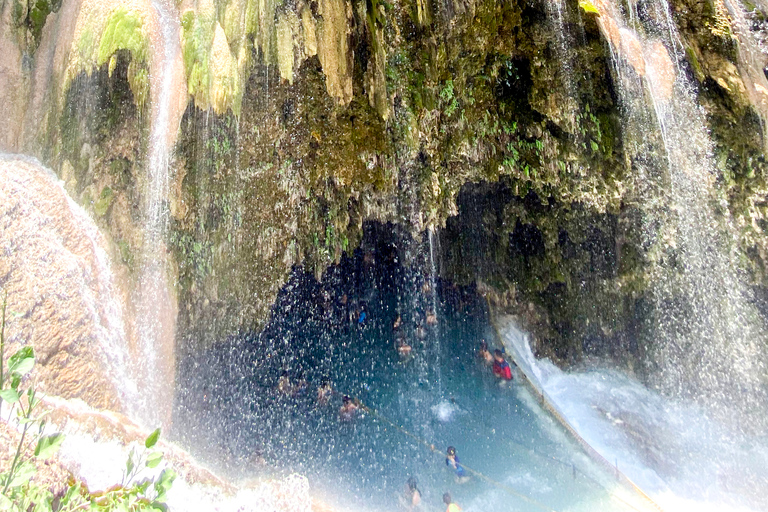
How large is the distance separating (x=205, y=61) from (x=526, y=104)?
511 cm

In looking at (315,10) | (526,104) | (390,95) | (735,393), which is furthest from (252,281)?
(735,393)

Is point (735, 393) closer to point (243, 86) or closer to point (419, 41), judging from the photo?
point (419, 41)

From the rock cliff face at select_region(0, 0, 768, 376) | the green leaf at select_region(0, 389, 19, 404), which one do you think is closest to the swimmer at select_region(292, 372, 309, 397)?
the rock cliff face at select_region(0, 0, 768, 376)

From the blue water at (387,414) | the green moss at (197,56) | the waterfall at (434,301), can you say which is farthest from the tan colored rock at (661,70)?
the green moss at (197,56)

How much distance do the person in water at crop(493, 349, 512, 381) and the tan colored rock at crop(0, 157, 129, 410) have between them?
6.38 meters

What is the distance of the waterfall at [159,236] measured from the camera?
7242mm

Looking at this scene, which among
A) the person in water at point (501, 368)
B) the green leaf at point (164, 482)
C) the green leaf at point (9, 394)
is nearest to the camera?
the green leaf at point (9, 394)

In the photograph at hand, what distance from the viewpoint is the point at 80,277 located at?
6484mm

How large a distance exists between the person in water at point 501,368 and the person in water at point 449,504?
277 cm

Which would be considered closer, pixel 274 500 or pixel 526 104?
pixel 274 500

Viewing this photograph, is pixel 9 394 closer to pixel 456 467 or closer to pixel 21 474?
pixel 21 474

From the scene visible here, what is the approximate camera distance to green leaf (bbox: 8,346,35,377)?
1376mm

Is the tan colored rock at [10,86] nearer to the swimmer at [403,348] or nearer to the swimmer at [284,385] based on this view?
the swimmer at [284,385]

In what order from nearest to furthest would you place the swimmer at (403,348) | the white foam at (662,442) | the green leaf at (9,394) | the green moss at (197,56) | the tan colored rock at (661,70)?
the green leaf at (9,394) < the tan colored rock at (661,70) < the white foam at (662,442) < the green moss at (197,56) < the swimmer at (403,348)
